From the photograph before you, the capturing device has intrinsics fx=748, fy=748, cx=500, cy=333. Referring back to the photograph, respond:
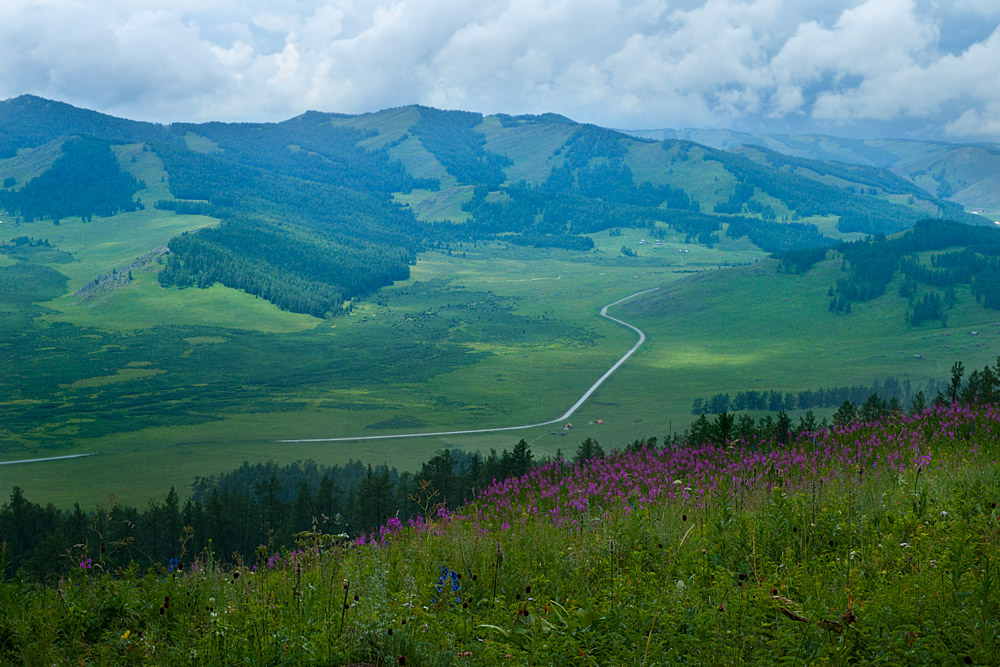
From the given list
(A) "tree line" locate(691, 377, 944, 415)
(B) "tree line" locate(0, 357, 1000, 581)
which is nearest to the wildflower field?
(B) "tree line" locate(0, 357, 1000, 581)

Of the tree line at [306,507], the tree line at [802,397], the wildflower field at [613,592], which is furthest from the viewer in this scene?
the tree line at [802,397]

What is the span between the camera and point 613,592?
8664mm

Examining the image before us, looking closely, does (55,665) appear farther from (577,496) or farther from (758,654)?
(577,496)

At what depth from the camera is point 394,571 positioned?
1027 centimetres

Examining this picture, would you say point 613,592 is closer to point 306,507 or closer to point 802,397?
point 306,507

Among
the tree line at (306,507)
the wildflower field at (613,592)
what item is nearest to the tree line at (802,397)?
the tree line at (306,507)

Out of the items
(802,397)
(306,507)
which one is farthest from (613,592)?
A: (802,397)

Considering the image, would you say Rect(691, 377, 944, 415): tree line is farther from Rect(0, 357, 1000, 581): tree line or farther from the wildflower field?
the wildflower field

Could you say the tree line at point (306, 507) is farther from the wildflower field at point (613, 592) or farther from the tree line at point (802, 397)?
the tree line at point (802, 397)

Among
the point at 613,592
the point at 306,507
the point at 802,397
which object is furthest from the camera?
the point at 802,397

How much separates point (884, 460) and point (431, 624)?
385 inches

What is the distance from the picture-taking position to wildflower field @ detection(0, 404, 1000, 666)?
743 centimetres

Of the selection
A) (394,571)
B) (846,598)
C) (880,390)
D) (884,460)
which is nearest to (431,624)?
(394,571)

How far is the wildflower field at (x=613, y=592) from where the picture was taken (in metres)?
7.43
